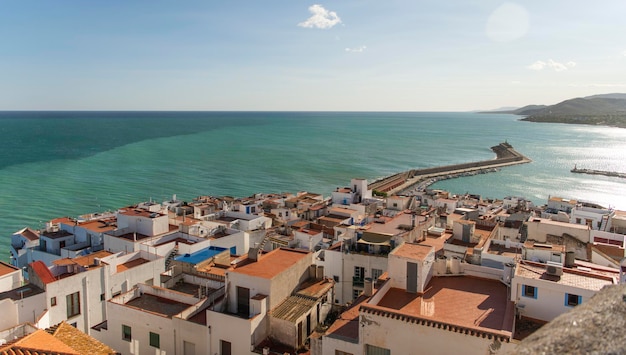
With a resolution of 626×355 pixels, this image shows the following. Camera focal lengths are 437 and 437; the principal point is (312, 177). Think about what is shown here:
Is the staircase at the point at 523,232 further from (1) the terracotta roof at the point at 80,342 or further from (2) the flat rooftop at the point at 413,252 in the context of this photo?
(1) the terracotta roof at the point at 80,342

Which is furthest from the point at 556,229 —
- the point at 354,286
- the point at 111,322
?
the point at 111,322

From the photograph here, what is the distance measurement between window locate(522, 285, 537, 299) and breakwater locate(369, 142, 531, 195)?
62.1 meters

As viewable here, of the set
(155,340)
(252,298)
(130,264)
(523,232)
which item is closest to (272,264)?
(252,298)

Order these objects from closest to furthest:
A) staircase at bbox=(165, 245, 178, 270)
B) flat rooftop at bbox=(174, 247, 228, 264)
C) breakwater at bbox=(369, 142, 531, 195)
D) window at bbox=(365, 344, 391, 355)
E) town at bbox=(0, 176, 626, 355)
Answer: window at bbox=(365, 344, 391, 355)
town at bbox=(0, 176, 626, 355)
flat rooftop at bbox=(174, 247, 228, 264)
staircase at bbox=(165, 245, 178, 270)
breakwater at bbox=(369, 142, 531, 195)

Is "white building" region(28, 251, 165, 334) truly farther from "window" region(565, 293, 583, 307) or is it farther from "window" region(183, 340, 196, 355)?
"window" region(565, 293, 583, 307)

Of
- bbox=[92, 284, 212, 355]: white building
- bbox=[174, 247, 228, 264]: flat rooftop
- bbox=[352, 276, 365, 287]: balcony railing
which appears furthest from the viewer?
bbox=[352, 276, 365, 287]: balcony railing

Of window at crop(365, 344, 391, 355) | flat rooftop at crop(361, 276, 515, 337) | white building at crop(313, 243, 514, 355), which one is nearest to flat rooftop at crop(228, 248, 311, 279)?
white building at crop(313, 243, 514, 355)

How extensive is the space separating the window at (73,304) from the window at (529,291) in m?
19.4

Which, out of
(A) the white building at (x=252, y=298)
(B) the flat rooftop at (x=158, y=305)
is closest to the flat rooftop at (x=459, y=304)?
(A) the white building at (x=252, y=298)

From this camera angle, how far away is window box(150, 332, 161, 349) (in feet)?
56.2

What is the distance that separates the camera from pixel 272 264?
60.2ft

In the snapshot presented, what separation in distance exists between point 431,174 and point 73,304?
92.2 m

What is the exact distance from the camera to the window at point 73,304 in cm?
2047

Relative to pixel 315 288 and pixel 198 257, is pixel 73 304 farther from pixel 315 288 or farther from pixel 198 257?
pixel 315 288
